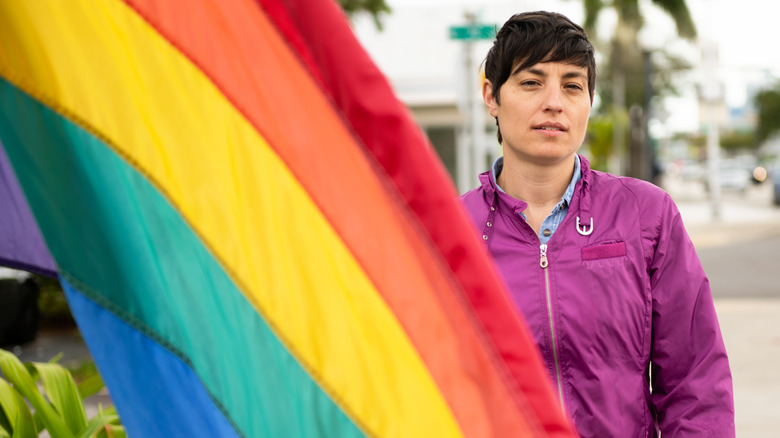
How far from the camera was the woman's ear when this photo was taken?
225cm

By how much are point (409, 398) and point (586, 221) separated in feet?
2.80

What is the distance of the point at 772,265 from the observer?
1509 centimetres

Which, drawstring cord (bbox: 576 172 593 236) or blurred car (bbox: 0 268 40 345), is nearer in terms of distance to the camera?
drawstring cord (bbox: 576 172 593 236)

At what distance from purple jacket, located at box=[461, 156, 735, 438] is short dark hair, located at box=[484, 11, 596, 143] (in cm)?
32

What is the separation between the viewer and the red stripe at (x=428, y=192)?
4.65 feet

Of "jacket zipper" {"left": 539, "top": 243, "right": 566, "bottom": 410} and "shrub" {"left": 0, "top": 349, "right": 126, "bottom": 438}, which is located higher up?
"jacket zipper" {"left": 539, "top": 243, "right": 566, "bottom": 410}

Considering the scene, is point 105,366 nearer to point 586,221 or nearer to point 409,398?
point 409,398

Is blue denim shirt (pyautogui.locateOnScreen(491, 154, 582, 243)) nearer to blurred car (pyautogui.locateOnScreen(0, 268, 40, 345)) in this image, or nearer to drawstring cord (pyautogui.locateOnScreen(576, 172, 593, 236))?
drawstring cord (pyautogui.locateOnScreen(576, 172, 593, 236))

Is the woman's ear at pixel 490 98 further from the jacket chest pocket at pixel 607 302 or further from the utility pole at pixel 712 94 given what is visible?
the utility pole at pixel 712 94

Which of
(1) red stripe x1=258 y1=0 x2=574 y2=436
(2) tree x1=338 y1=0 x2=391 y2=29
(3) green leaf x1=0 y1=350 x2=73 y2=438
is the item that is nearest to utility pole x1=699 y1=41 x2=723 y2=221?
(2) tree x1=338 y1=0 x2=391 y2=29

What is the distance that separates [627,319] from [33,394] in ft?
6.67

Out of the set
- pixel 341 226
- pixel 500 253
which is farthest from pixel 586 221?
pixel 341 226

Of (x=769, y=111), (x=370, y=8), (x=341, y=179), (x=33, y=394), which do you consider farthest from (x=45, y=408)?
(x=769, y=111)

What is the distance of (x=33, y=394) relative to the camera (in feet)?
10.2
